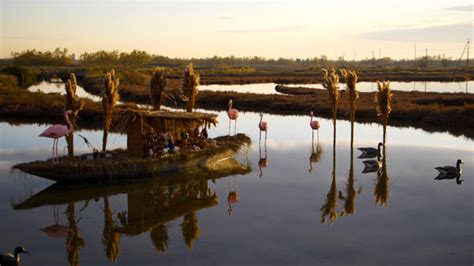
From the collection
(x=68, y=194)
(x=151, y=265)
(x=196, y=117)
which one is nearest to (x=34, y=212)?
(x=68, y=194)

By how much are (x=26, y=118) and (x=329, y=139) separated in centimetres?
1568

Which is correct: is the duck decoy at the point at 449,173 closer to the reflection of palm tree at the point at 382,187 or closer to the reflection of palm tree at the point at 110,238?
the reflection of palm tree at the point at 382,187

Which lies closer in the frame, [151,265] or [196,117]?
[151,265]

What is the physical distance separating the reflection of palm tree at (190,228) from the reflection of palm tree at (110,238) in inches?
49.8

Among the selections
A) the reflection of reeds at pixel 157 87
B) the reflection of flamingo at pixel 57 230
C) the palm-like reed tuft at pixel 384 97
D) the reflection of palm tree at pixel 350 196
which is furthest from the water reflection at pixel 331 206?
the reflection of reeds at pixel 157 87

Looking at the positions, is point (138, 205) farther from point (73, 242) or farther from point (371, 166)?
point (371, 166)

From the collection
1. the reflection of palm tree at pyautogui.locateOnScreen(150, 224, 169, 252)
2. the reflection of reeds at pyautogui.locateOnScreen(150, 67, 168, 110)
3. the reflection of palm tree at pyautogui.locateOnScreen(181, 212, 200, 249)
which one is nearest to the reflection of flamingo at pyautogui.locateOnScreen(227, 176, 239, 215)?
the reflection of palm tree at pyautogui.locateOnScreen(181, 212, 200, 249)

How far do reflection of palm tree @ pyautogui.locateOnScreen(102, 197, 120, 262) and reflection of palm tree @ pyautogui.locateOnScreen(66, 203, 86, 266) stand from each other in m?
0.44

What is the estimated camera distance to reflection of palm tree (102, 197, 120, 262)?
10.2 metres

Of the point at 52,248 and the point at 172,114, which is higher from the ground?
the point at 172,114

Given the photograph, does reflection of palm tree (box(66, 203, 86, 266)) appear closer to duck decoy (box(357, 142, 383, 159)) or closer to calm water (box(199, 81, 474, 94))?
duck decoy (box(357, 142, 383, 159))

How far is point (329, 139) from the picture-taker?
2388 centimetres

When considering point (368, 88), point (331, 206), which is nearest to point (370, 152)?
point (331, 206)

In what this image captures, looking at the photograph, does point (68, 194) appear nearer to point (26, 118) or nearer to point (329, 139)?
point (329, 139)
